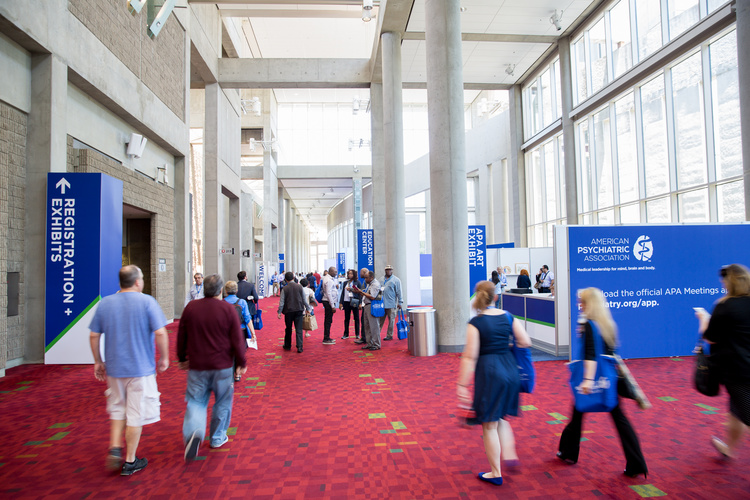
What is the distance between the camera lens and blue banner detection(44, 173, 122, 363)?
22.8ft

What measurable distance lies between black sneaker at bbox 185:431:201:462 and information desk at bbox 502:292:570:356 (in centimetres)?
558

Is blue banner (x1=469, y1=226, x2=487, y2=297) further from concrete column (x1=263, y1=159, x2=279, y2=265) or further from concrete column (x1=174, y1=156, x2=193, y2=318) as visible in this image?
concrete column (x1=263, y1=159, x2=279, y2=265)

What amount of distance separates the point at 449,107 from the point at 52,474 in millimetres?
7141

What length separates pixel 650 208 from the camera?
40.8ft

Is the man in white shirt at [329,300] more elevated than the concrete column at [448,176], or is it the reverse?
the concrete column at [448,176]

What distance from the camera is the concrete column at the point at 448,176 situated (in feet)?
25.5

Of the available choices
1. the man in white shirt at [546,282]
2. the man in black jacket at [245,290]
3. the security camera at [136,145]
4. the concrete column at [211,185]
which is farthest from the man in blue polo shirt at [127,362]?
the concrete column at [211,185]

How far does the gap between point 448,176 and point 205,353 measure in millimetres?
5508

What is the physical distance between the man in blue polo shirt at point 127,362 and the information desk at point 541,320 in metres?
5.87

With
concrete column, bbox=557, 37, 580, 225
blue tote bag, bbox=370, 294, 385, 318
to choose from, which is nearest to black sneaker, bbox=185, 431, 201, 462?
blue tote bag, bbox=370, 294, 385, 318

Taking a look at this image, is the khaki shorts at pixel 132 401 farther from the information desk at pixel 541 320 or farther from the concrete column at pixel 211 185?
the concrete column at pixel 211 185

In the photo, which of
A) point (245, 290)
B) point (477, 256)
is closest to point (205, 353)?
point (245, 290)

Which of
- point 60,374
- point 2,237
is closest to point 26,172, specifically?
point 2,237

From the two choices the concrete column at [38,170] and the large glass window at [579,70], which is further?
the large glass window at [579,70]
